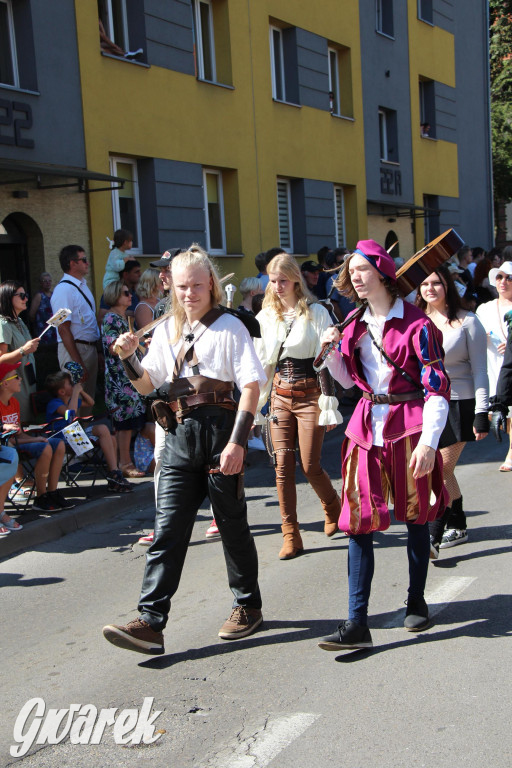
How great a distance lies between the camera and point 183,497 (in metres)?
4.52

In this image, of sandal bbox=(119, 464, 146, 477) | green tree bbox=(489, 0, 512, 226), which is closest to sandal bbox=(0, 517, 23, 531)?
sandal bbox=(119, 464, 146, 477)


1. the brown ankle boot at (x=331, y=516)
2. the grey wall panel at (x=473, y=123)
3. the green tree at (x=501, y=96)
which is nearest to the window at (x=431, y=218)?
the grey wall panel at (x=473, y=123)

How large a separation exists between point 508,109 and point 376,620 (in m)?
35.1

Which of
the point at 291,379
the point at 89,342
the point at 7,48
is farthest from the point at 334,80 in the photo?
the point at 291,379

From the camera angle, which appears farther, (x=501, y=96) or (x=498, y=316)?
(x=501, y=96)

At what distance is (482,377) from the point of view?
19.7 ft

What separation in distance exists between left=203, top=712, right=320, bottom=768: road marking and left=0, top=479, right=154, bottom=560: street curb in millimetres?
3568

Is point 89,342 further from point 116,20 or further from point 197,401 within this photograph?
point 116,20

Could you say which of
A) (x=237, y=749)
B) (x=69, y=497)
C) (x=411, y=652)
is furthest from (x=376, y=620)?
(x=69, y=497)

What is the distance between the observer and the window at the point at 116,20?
13.9m

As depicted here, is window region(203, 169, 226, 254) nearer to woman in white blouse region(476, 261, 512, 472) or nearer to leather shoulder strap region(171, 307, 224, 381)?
woman in white blouse region(476, 261, 512, 472)

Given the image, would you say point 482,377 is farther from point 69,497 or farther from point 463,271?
point 463,271

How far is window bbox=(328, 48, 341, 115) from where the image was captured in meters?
20.8

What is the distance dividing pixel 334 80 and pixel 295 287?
52.8 feet
